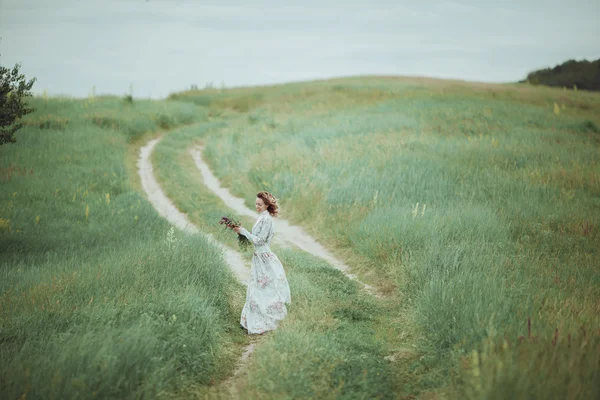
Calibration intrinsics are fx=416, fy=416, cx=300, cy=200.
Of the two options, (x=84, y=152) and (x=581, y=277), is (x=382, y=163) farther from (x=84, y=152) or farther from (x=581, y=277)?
(x=84, y=152)

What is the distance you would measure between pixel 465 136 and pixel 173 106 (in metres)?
23.0

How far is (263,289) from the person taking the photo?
6.55 meters

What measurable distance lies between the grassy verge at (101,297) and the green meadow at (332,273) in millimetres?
32

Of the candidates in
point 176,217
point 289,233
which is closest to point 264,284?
point 289,233

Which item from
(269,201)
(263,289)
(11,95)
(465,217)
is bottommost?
(263,289)

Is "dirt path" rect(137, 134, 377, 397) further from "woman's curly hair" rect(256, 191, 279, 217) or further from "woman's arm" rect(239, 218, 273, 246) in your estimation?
"woman's curly hair" rect(256, 191, 279, 217)

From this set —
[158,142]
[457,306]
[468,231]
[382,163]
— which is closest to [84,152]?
[158,142]

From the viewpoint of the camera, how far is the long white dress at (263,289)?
21.2 feet

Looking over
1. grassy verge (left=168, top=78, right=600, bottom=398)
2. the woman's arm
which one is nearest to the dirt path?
grassy verge (left=168, top=78, right=600, bottom=398)

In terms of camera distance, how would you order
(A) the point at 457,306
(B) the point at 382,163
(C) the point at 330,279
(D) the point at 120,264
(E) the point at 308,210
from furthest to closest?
(B) the point at 382,163, (E) the point at 308,210, (C) the point at 330,279, (D) the point at 120,264, (A) the point at 457,306

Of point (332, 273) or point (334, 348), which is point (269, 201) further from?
point (332, 273)

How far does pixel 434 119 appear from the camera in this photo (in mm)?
22453

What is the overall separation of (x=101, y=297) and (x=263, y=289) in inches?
92.5

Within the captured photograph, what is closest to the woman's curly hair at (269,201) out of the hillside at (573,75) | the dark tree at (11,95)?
the dark tree at (11,95)
